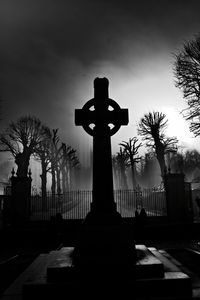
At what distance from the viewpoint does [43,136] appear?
3656 cm

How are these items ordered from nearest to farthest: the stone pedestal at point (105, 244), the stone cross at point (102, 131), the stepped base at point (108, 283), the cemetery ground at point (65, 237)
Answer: the stepped base at point (108, 283), the stone pedestal at point (105, 244), the stone cross at point (102, 131), the cemetery ground at point (65, 237)

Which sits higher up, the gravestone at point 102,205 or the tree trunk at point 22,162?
the tree trunk at point 22,162

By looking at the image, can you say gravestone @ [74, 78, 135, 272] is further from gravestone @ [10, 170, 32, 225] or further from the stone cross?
gravestone @ [10, 170, 32, 225]

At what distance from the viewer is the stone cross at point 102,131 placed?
23.1 feet

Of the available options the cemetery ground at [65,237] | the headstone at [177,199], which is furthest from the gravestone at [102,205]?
the headstone at [177,199]

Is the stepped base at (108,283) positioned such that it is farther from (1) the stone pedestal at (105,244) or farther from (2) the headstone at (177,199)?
(2) the headstone at (177,199)

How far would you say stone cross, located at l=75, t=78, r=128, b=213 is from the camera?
23.1ft

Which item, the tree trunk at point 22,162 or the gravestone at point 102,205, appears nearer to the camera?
the gravestone at point 102,205

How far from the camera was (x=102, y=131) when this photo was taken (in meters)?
7.55

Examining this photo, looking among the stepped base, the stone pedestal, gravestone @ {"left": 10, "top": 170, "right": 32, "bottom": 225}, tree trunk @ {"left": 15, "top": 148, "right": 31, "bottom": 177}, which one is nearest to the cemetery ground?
gravestone @ {"left": 10, "top": 170, "right": 32, "bottom": 225}

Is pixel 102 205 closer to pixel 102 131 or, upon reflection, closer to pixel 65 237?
pixel 102 131

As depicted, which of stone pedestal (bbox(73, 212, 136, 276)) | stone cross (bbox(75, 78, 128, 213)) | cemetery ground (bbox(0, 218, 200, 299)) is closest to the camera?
stone pedestal (bbox(73, 212, 136, 276))

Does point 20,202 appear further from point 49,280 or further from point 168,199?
point 49,280

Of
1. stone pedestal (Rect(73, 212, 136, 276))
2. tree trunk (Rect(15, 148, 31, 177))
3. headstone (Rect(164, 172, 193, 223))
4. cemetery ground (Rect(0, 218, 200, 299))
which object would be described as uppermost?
tree trunk (Rect(15, 148, 31, 177))
